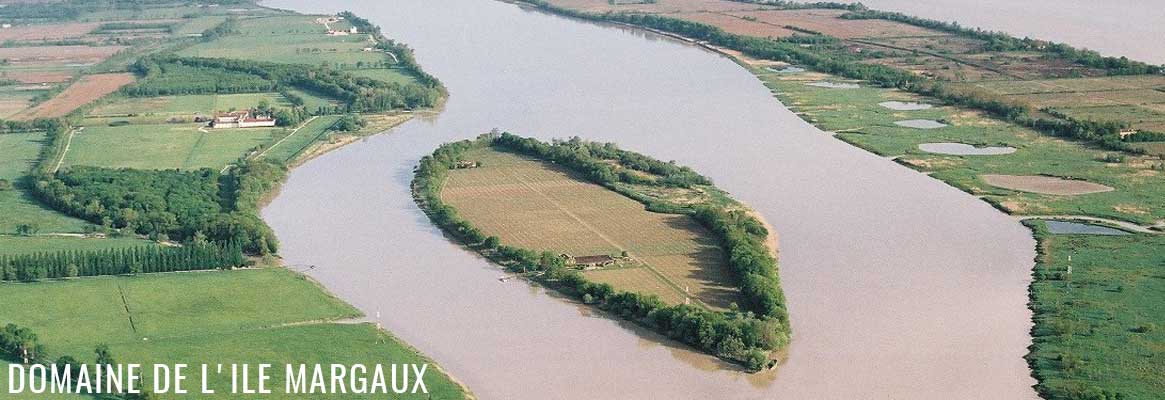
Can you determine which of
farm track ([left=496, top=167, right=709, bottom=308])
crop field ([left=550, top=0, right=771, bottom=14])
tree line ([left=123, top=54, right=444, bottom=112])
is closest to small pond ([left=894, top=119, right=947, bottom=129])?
farm track ([left=496, top=167, right=709, bottom=308])

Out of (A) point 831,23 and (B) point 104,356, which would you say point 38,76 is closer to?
(B) point 104,356

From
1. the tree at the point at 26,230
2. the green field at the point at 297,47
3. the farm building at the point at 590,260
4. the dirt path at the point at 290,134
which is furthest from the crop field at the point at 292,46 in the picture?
the farm building at the point at 590,260

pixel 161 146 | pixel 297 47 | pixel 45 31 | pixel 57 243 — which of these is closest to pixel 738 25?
pixel 297 47

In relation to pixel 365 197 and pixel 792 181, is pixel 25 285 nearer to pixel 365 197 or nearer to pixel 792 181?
pixel 365 197

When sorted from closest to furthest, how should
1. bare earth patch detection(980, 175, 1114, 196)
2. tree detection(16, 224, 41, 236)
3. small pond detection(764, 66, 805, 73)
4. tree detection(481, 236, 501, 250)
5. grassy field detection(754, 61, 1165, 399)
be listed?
1. grassy field detection(754, 61, 1165, 399)
2. tree detection(481, 236, 501, 250)
3. tree detection(16, 224, 41, 236)
4. bare earth patch detection(980, 175, 1114, 196)
5. small pond detection(764, 66, 805, 73)

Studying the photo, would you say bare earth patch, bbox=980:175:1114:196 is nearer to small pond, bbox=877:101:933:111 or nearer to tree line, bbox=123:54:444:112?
small pond, bbox=877:101:933:111

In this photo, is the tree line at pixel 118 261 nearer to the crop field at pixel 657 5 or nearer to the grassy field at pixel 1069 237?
the grassy field at pixel 1069 237

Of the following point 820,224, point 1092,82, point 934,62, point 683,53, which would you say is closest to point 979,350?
point 820,224
